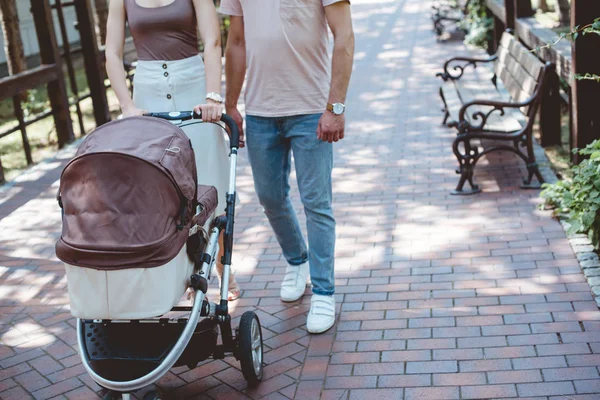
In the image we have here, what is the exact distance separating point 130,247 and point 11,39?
292 inches

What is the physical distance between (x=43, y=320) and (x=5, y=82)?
4.47 metres

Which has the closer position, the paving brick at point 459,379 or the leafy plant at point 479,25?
the paving brick at point 459,379

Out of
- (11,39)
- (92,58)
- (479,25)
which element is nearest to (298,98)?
(11,39)

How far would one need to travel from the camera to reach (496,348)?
4.14 m

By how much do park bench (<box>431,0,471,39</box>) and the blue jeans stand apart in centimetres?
1199

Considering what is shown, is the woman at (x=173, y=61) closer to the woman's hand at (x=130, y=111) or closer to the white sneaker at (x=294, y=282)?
the woman's hand at (x=130, y=111)

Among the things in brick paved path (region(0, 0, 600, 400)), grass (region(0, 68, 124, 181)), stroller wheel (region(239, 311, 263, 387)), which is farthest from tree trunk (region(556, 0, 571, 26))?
stroller wheel (region(239, 311, 263, 387))

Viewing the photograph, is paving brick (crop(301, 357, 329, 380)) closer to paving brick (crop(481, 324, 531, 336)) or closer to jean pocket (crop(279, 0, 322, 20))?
paving brick (crop(481, 324, 531, 336))

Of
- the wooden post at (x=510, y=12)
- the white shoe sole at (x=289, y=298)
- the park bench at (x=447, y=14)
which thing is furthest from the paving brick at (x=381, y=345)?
the park bench at (x=447, y=14)

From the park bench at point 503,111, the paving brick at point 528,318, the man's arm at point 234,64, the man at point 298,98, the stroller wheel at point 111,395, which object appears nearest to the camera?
the stroller wheel at point 111,395

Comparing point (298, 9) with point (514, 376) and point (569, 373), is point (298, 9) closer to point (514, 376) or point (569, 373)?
point (514, 376)

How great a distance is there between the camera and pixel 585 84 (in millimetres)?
6535

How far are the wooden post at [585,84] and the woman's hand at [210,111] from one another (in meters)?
3.62

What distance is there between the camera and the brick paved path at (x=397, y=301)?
3.94m
